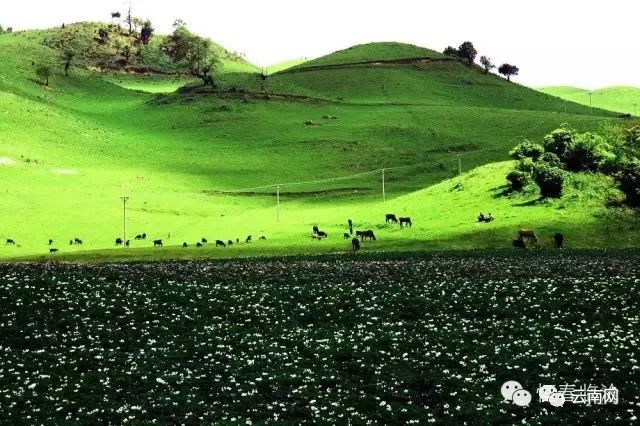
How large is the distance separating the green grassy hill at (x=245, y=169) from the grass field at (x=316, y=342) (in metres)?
22.7

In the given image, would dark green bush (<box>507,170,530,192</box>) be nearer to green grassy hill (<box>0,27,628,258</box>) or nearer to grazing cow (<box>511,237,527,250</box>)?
green grassy hill (<box>0,27,628,258</box>)

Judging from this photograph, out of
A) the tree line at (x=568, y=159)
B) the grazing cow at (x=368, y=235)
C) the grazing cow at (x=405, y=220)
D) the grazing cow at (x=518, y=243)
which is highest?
the tree line at (x=568, y=159)

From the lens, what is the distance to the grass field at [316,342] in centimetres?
1970

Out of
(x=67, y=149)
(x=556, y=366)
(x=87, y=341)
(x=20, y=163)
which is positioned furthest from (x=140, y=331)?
(x=67, y=149)

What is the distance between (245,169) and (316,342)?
109865 millimetres

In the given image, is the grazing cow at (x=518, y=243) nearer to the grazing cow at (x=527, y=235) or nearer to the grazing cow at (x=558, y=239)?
the grazing cow at (x=527, y=235)

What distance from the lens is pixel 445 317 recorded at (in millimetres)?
29797

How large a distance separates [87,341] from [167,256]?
104 ft

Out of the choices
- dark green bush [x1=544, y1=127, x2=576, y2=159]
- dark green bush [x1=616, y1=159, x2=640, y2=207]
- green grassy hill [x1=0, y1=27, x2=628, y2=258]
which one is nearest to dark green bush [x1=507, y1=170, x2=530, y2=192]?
green grassy hill [x1=0, y1=27, x2=628, y2=258]

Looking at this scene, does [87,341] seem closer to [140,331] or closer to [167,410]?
[140,331]

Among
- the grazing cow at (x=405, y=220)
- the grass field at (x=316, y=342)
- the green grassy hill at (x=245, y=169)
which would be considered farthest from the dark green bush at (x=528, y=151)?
the grass field at (x=316, y=342)

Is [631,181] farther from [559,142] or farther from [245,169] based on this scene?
[245,169]

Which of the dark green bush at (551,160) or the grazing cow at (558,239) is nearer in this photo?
the grazing cow at (558,239)

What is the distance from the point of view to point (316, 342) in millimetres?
26406
